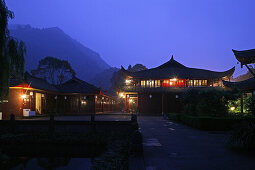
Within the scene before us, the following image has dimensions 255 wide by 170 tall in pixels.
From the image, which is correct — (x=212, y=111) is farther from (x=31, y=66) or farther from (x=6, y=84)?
(x=31, y=66)

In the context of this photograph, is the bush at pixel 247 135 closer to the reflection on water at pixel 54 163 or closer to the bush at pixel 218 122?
the reflection on water at pixel 54 163

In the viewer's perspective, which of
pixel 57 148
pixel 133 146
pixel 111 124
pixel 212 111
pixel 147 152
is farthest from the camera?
pixel 212 111

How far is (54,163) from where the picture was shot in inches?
244

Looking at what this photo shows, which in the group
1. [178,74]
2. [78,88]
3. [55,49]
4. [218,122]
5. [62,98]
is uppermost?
[55,49]

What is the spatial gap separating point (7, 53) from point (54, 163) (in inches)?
180

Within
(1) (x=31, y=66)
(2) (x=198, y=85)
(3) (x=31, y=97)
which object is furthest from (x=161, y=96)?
(1) (x=31, y=66)

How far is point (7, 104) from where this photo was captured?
20.8 metres

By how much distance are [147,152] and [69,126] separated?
15.4 feet

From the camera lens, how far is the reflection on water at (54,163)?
18.9ft

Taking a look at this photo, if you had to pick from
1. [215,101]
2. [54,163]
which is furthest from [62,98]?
[54,163]

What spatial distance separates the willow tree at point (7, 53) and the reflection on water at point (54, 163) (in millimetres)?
3015

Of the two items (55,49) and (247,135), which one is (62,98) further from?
(55,49)

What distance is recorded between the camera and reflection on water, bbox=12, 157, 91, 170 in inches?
226

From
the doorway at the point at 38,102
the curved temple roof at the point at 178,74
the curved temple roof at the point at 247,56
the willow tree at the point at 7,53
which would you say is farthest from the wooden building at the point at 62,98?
the curved temple roof at the point at 247,56
